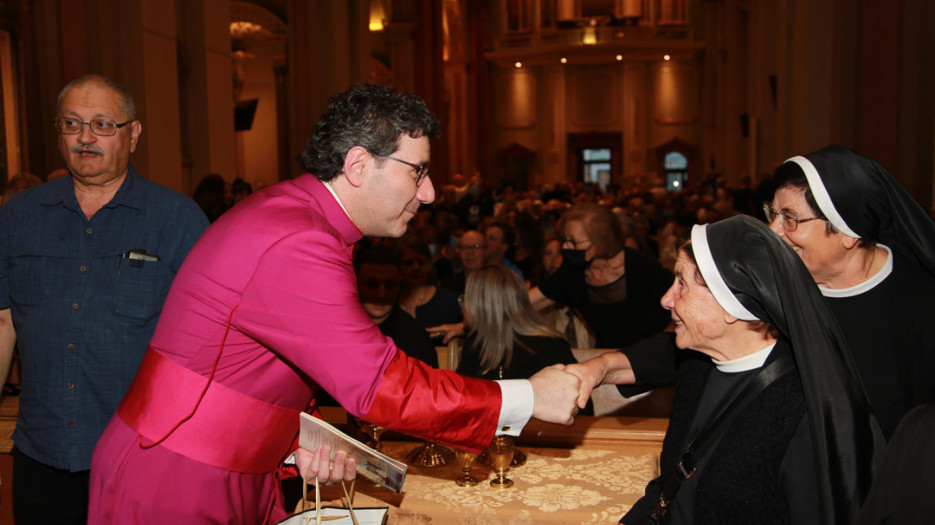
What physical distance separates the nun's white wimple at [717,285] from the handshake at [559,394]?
44 centimetres

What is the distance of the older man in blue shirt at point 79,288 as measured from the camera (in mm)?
2465

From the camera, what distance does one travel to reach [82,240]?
2521 millimetres

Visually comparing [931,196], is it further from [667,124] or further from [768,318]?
[667,124]

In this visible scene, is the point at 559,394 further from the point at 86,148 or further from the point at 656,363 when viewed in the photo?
the point at 86,148

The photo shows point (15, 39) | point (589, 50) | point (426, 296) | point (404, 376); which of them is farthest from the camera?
point (589, 50)

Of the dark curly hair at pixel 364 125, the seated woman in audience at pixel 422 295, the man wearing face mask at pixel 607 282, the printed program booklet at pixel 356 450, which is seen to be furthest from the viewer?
the seated woman in audience at pixel 422 295

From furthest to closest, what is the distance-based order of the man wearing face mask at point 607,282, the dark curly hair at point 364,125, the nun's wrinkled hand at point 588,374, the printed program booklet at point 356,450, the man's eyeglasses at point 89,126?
the man wearing face mask at point 607,282
the man's eyeglasses at point 89,126
the nun's wrinkled hand at point 588,374
the dark curly hair at point 364,125
the printed program booklet at point 356,450

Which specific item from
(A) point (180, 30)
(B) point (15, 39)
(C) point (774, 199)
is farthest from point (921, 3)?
(B) point (15, 39)

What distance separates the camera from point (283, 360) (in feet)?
6.49

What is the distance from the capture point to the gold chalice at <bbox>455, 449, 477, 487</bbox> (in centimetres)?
246

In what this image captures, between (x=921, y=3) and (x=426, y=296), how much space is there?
4780 mm

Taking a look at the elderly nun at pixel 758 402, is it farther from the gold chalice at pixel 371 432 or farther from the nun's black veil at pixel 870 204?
the gold chalice at pixel 371 432

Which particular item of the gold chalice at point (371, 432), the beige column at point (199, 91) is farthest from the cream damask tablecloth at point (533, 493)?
the beige column at point (199, 91)

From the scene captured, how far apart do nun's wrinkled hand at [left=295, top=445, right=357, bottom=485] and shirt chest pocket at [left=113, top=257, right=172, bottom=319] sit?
890 millimetres
